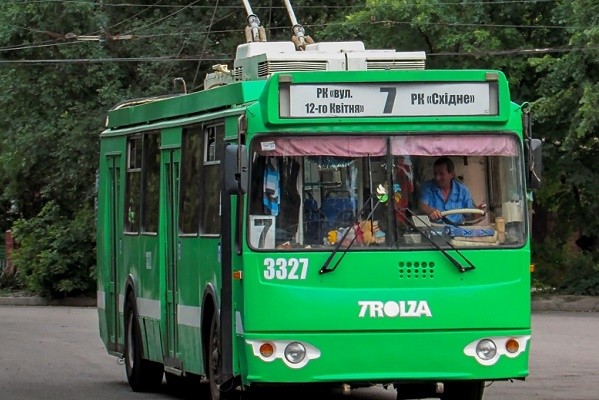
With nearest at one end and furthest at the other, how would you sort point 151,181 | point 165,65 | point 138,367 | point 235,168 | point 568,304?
point 235,168 → point 151,181 → point 138,367 → point 568,304 → point 165,65

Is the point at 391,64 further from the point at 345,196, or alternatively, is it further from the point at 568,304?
the point at 568,304

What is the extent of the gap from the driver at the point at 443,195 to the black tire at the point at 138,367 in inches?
204

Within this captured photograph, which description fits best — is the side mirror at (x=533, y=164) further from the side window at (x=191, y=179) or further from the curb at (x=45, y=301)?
the curb at (x=45, y=301)

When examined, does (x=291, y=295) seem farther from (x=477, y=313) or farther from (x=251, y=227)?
(x=477, y=313)

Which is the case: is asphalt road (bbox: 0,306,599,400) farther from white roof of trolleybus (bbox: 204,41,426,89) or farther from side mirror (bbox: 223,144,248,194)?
side mirror (bbox: 223,144,248,194)

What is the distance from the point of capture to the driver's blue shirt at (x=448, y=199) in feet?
36.9

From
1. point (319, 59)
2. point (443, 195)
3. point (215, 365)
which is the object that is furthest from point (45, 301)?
point (443, 195)

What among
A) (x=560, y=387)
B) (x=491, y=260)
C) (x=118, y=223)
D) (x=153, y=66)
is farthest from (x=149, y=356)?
(x=153, y=66)

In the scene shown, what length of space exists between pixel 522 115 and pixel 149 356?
17.2 feet

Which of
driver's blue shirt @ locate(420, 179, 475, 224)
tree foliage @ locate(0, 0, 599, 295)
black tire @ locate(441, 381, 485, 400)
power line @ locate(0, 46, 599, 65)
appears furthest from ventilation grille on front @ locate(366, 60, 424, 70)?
tree foliage @ locate(0, 0, 599, 295)

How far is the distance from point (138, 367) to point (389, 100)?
551cm

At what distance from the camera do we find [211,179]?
12.5m

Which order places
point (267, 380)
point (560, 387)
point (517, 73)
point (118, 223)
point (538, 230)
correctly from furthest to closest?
1. point (538, 230)
2. point (517, 73)
3. point (118, 223)
4. point (560, 387)
5. point (267, 380)

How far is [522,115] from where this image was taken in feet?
38.0
